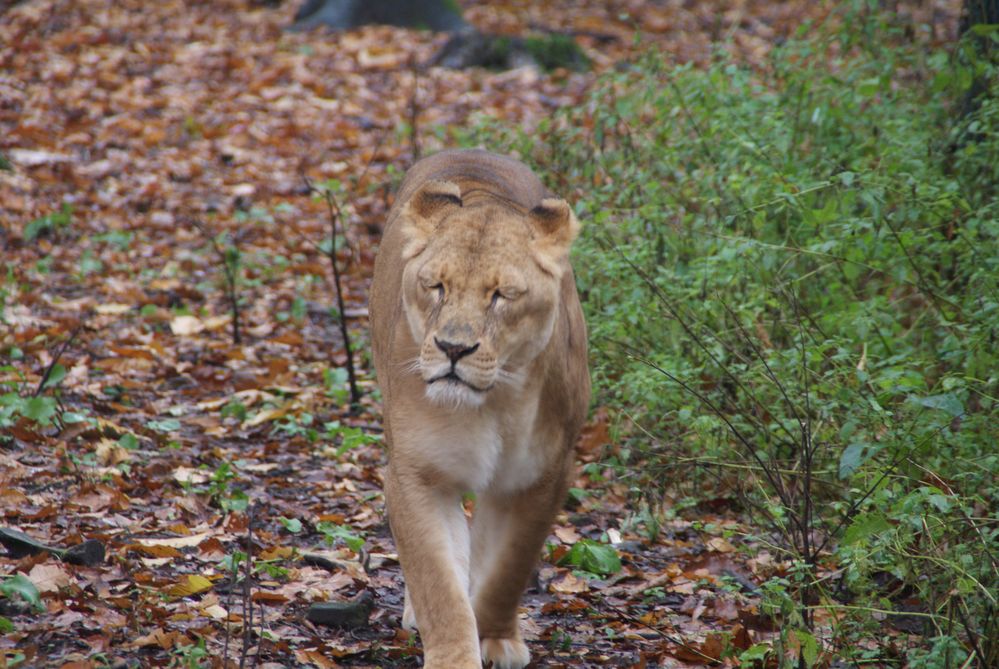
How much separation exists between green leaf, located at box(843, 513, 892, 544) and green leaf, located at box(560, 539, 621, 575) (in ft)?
5.07

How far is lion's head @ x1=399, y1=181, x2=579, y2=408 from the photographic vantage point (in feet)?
12.3

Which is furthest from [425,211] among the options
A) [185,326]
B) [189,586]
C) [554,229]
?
[185,326]

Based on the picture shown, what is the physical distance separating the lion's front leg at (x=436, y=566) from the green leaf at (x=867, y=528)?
125 centimetres

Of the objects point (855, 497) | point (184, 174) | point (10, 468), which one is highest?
point (855, 497)

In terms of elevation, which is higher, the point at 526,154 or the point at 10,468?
the point at 526,154

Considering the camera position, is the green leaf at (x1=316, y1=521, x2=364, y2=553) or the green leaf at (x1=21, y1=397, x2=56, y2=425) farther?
the green leaf at (x1=21, y1=397, x2=56, y2=425)

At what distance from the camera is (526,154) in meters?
7.96

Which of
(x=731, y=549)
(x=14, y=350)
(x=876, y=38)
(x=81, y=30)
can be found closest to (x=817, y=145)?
(x=876, y=38)

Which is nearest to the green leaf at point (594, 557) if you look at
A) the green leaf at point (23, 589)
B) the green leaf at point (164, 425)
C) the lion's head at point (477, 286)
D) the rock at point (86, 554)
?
the lion's head at point (477, 286)

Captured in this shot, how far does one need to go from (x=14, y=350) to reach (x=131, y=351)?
0.72m

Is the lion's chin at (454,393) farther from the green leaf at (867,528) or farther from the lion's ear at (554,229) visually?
the green leaf at (867,528)

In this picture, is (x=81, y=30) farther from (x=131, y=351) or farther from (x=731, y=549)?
(x=731, y=549)

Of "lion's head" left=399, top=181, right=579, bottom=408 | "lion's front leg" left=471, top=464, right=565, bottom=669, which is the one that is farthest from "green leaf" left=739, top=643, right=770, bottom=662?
"lion's head" left=399, top=181, right=579, bottom=408

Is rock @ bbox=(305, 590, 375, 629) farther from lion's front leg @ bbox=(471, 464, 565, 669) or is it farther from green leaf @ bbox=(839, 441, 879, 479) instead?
green leaf @ bbox=(839, 441, 879, 479)
